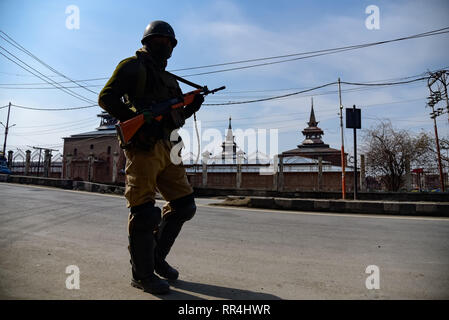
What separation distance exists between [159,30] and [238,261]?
7.24 feet

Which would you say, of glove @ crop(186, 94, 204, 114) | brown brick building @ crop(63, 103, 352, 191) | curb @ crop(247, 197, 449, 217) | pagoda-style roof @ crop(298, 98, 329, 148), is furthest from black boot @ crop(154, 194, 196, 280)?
pagoda-style roof @ crop(298, 98, 329, 148)

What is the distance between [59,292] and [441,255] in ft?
12.1

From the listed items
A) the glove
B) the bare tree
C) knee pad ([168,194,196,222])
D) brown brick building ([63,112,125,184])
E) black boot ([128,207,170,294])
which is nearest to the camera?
black boot ([128,207,170,294])

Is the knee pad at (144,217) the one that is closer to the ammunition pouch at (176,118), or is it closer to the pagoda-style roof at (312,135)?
the ammunition pouch at (176,118)

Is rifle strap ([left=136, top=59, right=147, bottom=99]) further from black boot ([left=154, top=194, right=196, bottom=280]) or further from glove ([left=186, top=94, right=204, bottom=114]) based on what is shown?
black boot ([left=154, top=194, right=196, bottom=280])

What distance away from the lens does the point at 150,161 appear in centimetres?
217

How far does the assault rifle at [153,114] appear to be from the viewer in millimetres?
2135

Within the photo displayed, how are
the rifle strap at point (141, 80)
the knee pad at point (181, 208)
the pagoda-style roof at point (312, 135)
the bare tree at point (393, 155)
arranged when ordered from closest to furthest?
1. the rifle strap at point (141, 80)
2. the knee pad at point (181, 208)
3. the bare tree at point (393, 155)
4. the pagoda-style roof at point (312, 135)

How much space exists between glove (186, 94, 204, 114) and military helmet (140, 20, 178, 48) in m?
0.54

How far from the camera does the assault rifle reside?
7.00 feet

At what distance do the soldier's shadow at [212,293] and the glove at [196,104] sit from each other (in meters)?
1.49

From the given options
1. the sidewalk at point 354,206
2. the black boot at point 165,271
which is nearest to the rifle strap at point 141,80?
the black boot at point 165,271

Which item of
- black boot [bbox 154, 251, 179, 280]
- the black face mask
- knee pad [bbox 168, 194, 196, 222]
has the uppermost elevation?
the black face mask
